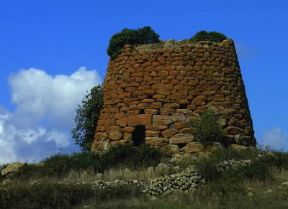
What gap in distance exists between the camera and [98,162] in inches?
914

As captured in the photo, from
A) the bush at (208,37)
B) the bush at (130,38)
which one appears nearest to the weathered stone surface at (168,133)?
the bush at (130,38)

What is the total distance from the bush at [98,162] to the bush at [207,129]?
5.66 ft

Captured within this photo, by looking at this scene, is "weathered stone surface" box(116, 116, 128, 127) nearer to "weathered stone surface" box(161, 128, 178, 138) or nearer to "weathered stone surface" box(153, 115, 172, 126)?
"weathered stone surface" box(153, 115, 172, 126)

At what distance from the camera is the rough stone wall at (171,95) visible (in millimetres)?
24609

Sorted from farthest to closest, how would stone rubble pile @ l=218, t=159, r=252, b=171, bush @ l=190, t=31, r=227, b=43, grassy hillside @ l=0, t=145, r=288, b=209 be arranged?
bush @ l=190, t=31, r=227, b=43, stone rubble pile @ l=218, t=159, r=252, b=171, grassy hillside @ l=0, t=145, r=288, b=209

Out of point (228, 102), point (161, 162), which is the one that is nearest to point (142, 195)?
point (161, 162)

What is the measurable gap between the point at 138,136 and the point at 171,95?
2.11 meters

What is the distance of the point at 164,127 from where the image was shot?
80.4 feet

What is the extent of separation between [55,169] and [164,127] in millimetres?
4538

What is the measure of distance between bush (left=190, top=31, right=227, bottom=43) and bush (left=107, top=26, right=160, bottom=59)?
5.37ft

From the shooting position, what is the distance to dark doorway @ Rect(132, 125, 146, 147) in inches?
982

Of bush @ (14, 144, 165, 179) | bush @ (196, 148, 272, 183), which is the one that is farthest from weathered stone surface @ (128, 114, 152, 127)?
bush @ (196, 148, 272, 183)

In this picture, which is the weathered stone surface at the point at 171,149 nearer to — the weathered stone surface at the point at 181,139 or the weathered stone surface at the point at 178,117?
the weathered stone surface at the point at 181,139

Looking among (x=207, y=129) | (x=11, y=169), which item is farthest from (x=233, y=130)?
(x=11, y=169)
